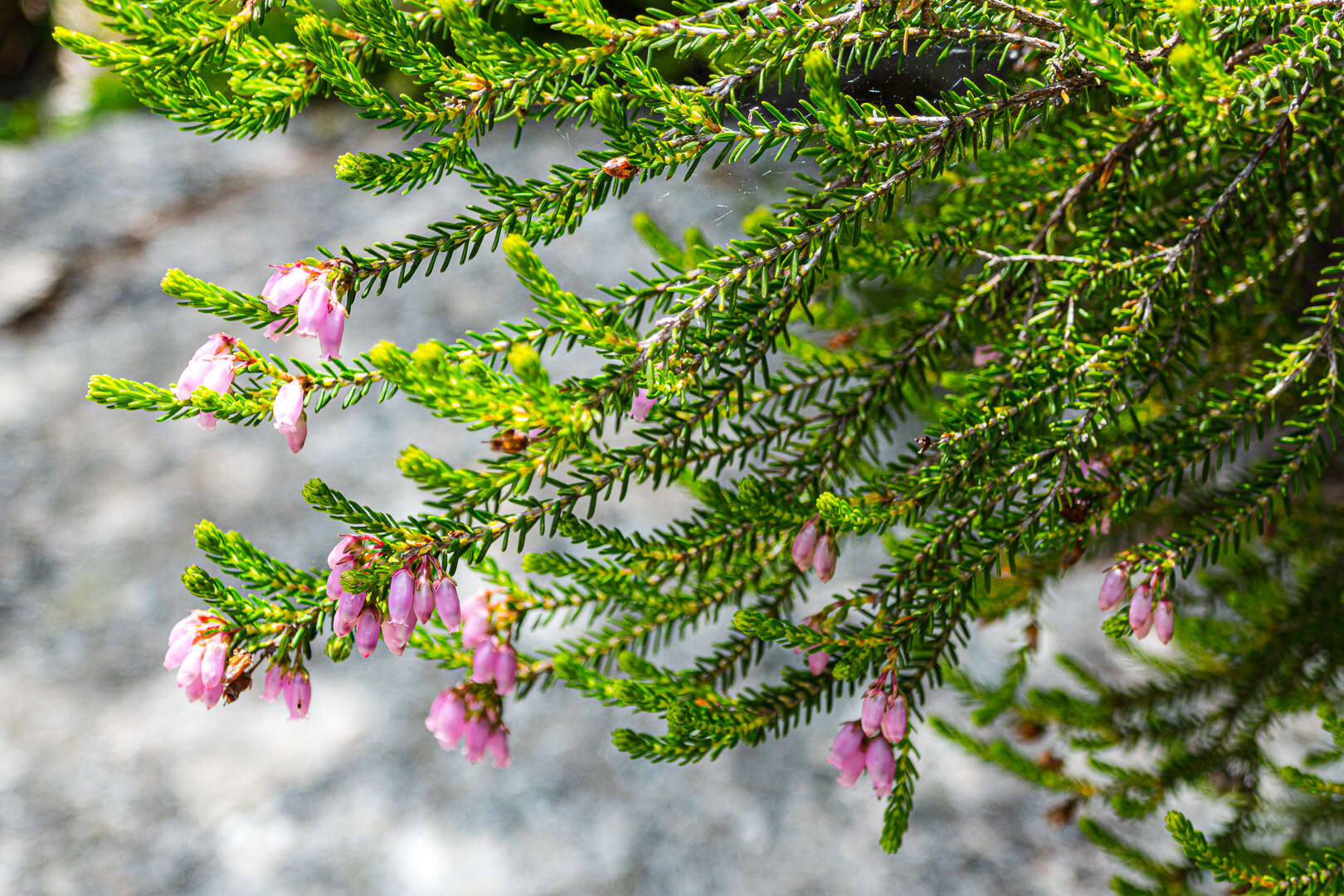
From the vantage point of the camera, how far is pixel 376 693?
89.1 inches

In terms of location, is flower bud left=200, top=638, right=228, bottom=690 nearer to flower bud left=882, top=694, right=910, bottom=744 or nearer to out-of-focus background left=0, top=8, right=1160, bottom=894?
flower bud left=882, top=694, right=910, bottom=744

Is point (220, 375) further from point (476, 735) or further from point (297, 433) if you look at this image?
point (476, 735)

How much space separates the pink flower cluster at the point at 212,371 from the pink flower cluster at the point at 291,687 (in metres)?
0.21

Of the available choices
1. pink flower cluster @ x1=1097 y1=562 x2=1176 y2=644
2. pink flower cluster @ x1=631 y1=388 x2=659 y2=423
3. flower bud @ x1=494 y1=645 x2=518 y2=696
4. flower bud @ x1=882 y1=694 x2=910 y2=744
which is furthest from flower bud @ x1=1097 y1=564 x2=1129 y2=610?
flower bud @ x1=494 y1=645 x2=518 y2=696

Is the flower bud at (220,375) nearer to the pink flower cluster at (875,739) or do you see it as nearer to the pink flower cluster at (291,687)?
the pink flower cluster at (291,687)

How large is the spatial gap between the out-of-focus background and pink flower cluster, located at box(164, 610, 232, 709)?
25.5 inches

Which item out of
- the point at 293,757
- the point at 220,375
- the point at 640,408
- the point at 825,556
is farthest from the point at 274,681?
the point at 293,757

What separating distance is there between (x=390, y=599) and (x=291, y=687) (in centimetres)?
17

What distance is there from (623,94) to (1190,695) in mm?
1297

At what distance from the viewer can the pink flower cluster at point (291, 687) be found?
681 millimetres

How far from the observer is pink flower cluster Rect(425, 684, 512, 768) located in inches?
34.3

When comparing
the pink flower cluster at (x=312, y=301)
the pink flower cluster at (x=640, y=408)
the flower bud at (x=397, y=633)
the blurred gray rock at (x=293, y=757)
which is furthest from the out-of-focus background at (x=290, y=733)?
the flower bud at (x=397, y=633)

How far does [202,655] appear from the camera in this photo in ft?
2.18

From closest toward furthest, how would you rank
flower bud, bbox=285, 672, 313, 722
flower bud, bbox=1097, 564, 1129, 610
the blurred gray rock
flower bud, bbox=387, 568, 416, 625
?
flower bud, bbox=387, 568, 416, 625
flower bud, bbox=285, 672, 313, 722
flower bud, bbox=1097, 564, 1129, 610
the blurred gray rock
